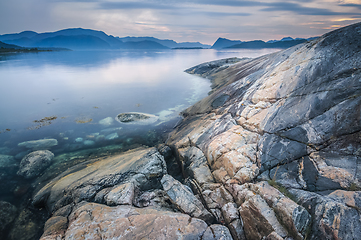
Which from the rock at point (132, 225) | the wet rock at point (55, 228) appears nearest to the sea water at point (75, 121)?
the wet rock at point (55, 228)

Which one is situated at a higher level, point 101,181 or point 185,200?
point 185,200

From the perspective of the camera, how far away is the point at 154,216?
6230 millimetres

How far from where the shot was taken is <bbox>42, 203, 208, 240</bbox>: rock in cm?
557

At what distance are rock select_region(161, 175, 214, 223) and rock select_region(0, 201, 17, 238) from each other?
26.6 ft

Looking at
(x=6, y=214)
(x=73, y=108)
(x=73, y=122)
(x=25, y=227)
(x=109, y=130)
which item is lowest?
(x=25, y=227)

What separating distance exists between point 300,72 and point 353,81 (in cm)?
271

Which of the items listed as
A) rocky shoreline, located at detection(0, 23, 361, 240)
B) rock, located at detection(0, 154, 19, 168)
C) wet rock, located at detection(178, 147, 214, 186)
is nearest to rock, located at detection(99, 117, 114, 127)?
rock, located at detection(0, 154, 19, 168)

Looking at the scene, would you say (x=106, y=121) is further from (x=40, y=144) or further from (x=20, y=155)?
(x=20, y=155)

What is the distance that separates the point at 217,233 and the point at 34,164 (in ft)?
42.7

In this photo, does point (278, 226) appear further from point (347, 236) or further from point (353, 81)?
point (353, 81)

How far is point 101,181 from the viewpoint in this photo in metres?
8.99

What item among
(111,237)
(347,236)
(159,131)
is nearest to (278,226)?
(347,236)

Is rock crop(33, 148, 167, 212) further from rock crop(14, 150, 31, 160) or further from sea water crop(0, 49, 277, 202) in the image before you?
rock crop(14, 150, 31, 160)

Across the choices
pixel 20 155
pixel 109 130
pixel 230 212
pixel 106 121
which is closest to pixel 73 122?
pixel 106 121
